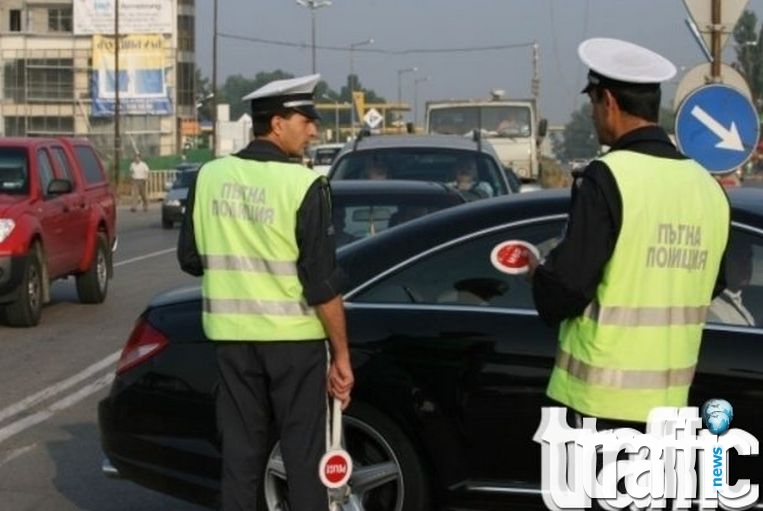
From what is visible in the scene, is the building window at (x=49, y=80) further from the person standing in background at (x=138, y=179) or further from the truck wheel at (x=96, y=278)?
the truck wheel at (x=96, y=278)

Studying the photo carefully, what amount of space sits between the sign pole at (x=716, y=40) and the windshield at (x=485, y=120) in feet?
61.2

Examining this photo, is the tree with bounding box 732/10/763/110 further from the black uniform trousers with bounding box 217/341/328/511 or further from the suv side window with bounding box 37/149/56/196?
the black uniform trousers with bounding box 217/341/328/511

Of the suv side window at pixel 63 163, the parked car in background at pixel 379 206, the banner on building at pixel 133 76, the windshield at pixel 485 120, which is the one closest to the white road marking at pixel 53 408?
the parked car in background at pixel 379 206

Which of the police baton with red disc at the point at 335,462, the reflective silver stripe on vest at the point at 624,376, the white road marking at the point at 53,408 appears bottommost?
the white road marking at the point at 53,408

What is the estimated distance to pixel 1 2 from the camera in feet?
320

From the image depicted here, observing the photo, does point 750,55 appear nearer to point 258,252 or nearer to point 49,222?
point 49,222

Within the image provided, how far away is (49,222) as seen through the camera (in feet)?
52.6

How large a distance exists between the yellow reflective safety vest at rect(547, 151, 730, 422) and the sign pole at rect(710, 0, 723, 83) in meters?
9.70

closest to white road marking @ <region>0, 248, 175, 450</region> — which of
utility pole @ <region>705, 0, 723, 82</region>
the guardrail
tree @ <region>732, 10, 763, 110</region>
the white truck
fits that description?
utility pole @ <region>705, 0, 723, 82</region>

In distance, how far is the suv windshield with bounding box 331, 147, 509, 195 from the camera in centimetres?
1435

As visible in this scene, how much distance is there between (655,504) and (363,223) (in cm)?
664

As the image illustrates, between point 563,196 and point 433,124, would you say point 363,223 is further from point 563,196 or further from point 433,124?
point 433,124

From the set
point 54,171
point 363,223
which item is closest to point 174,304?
point 363,223

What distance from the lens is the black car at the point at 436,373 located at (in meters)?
6.25
